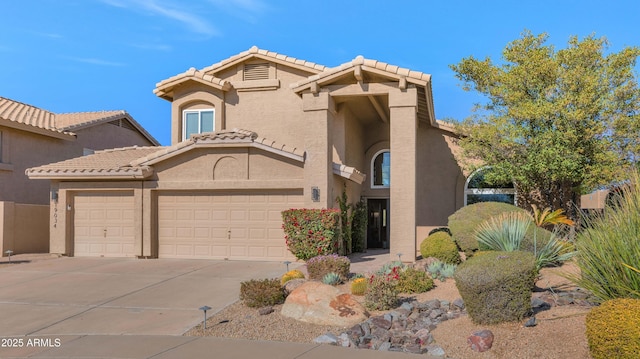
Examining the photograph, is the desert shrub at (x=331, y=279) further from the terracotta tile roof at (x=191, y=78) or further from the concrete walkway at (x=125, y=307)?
the terracotta tile roof at (x=191, y=78)

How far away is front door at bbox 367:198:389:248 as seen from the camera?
71.8 feet

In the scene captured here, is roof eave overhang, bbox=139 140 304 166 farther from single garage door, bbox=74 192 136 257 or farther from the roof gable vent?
the roof gable vent

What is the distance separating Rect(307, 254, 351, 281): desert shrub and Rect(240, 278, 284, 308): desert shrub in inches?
76.0

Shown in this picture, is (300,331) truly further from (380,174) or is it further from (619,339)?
(380,174)


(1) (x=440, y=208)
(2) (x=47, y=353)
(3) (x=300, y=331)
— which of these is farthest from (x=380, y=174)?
(2) (x=47, y=353)

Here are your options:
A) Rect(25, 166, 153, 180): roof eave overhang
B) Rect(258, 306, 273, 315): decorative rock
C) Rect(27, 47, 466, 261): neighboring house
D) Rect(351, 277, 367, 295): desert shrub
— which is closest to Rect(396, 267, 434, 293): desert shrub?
Rect(351, 277, 367, 295): desert shrub

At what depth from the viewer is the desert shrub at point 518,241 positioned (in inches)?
395

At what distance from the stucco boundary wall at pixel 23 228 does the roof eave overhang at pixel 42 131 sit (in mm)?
3853

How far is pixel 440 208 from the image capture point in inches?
828

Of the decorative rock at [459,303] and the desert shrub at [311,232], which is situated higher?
the desert shrub at [311,232]

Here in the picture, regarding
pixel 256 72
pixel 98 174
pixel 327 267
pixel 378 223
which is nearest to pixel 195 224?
pixel 98 174

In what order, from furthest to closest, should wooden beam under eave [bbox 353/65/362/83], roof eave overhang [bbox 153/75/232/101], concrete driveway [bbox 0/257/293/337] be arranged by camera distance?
roof eave overhang [bbox 153/75/232/101], wooden beam under eave [bbox 353/65/362/83], concrete driveway [bbox 0/257/293/337]

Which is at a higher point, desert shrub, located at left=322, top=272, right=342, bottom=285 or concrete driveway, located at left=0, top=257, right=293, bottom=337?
desert shrub, located at left=322, top=272, right=342, bottom=285

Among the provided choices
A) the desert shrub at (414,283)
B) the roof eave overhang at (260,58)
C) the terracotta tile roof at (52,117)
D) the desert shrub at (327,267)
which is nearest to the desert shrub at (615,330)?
the desert shrub at (414,283)
